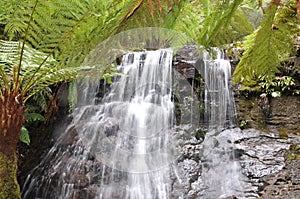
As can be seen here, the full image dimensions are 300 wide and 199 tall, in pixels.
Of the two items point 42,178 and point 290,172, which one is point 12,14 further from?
point 290,172

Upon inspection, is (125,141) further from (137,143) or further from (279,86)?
(279,86)

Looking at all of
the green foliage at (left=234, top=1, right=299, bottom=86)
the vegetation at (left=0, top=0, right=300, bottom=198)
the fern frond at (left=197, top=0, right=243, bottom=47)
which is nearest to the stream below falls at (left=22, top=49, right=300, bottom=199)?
the vegetation at (left=0, top=0, right=300, bottom=198)

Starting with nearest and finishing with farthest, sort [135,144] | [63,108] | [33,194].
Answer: [33,194] < [135,144] < [63,108]

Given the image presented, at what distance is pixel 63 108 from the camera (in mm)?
3920

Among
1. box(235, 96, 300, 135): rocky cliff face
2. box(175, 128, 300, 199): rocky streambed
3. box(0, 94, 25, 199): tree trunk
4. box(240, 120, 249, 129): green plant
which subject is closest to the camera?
box(0, 94, 25, 199): tree trunk

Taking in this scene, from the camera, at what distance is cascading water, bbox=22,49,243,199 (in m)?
2.99

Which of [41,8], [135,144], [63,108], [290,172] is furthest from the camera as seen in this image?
[63,108]

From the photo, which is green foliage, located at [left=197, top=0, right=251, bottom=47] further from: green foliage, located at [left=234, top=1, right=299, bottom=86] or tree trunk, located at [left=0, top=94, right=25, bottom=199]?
tree trunk, located at [left=0, top=94, right=25, bottom=199]

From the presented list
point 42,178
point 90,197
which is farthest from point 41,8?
point 42,178

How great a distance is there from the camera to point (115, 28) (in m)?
0.62

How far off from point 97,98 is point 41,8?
120 inches

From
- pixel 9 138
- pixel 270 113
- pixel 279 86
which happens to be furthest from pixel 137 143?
pixel 9 138

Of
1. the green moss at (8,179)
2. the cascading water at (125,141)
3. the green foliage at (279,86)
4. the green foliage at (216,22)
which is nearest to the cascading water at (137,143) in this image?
the cascading water at (125,141)

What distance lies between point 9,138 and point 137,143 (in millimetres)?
2206
